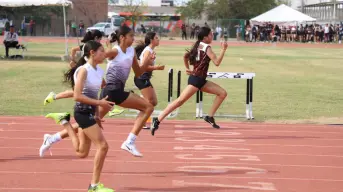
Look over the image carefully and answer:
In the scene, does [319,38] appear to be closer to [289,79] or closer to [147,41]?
[289,79]

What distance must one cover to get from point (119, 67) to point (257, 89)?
1312 centimetres

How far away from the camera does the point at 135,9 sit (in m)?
91.6

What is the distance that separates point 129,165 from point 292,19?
56.9 m

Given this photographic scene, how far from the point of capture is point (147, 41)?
12852 millimetres

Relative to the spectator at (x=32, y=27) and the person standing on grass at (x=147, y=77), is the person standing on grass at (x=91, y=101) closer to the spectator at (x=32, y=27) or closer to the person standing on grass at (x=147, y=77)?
the person standing on grass at (x=147, y=77)

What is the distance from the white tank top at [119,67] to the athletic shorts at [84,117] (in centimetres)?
216

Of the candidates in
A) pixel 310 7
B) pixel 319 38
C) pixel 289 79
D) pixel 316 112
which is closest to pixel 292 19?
pixel 319 38

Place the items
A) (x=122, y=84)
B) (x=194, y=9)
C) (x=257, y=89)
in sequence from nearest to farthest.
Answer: (x=122, y=84) → (x=257, y=89) → (x=194, y=9)

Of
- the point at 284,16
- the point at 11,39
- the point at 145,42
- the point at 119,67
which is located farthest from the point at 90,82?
the point at 284,16

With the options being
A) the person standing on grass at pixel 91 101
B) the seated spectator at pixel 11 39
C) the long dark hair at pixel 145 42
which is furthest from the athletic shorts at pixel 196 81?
the seated spectator at pixel 11 39

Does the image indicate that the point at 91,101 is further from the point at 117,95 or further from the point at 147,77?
the point at 147,77

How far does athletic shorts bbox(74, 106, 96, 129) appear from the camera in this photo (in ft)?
26.0

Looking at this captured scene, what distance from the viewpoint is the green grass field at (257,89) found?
16969mm

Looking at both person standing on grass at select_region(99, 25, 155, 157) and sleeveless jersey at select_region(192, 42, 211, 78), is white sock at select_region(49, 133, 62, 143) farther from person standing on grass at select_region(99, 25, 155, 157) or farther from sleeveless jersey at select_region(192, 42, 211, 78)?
sleeveless jersey at select_region(192, 42, 211, 78)
